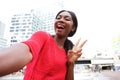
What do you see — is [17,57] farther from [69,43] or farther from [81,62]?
[81,62]

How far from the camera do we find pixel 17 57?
0.57 meters

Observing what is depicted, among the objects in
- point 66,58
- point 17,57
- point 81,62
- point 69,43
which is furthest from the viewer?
point 81,62

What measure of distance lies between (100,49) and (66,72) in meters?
62.8

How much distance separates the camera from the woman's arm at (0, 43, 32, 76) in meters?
0.52

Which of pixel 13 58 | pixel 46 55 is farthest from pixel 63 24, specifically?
pixel 13 58

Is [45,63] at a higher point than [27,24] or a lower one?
higher

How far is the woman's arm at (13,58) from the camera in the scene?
1.72 feet

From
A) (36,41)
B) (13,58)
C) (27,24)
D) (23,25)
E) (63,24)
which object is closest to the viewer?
(13,58)

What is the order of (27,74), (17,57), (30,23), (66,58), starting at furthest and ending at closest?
1. (30,23)
2. (66,58)
3. (27,74)
4. (17,57)

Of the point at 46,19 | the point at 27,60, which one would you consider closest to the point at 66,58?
the point at 27,60

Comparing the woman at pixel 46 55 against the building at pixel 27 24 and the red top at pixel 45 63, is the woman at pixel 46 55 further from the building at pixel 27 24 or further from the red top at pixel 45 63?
the building at pixel 27 24

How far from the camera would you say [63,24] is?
1.17 metres

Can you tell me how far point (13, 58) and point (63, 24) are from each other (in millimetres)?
638

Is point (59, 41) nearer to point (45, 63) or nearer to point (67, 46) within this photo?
point (67, 46)
